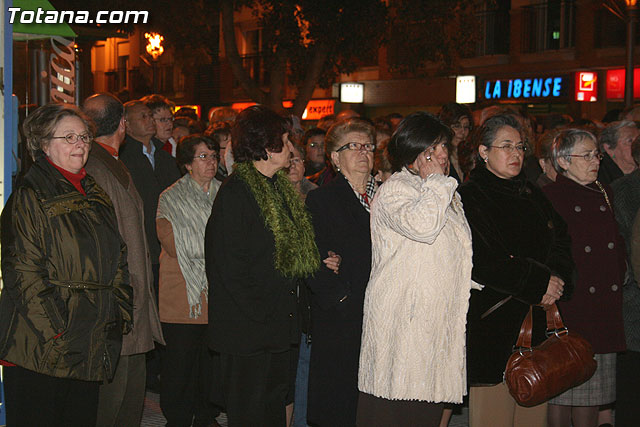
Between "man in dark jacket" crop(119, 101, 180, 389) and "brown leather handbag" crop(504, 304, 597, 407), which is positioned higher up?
"man in dark jacket" crop(119, 101, 180, 389)

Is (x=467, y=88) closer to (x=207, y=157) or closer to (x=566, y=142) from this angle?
(x=207, y=157)

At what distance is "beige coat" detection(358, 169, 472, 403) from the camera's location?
4199 millimetres

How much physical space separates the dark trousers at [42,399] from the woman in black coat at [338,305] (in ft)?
4.56

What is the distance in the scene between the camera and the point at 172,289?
19.5ft

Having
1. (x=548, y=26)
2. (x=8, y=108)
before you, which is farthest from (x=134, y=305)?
(x=548, y=26)

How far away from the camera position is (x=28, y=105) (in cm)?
627

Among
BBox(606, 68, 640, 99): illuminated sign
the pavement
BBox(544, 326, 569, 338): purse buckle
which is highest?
BBox(606, 68, 640, 99): illuminated sign

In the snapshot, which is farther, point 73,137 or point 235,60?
point 235,60

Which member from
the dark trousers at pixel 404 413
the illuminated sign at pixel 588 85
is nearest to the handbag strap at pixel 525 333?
the dark trousers at pixel 404 413

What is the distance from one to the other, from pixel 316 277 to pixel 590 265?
1781 mm

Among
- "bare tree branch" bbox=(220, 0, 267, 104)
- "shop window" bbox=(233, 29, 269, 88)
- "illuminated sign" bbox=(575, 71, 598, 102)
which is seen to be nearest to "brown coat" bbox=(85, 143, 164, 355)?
"bare tree branch" bbox=(220, 0, 267, 104)

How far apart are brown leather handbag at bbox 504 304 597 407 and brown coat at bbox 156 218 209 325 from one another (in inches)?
87.3

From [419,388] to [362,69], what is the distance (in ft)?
83.2

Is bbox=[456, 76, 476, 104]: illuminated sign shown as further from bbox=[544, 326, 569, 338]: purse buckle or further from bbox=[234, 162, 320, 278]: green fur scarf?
bbox=[234, 162, 320, 278]: green fur scarf
